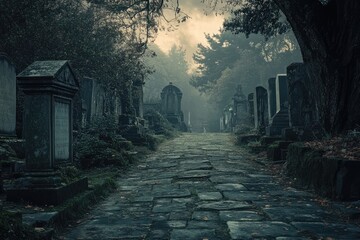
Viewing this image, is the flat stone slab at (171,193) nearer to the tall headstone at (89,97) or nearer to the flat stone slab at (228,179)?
the flat stone slab at (228,179)

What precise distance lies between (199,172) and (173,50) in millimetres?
74206

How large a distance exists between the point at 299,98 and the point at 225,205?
6531mm

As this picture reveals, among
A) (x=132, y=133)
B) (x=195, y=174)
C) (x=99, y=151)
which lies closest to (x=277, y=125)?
(x=132, y=133)

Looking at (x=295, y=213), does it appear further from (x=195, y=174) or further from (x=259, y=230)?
(x=195, y=174)

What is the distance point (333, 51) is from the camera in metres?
6.99

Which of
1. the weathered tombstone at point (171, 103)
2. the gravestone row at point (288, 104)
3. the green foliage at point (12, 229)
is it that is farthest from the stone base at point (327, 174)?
the weathered tombstone at point (171, 103)

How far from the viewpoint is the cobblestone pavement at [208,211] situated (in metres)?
3.67

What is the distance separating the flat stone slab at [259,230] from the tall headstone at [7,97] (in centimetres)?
617

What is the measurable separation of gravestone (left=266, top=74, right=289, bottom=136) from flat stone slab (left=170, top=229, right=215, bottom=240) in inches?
367

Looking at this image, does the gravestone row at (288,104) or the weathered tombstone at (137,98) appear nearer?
the gravestone row at (288,104)

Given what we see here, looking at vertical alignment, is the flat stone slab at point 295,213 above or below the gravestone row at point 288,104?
below

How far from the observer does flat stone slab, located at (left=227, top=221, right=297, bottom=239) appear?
3.54 metres

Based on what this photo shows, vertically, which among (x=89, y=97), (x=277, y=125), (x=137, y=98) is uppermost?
(x=137, y=98)

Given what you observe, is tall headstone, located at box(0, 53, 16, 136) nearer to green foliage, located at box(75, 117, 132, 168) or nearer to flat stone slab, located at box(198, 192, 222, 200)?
green foliage, located at box(75, 117, 132, 168)
